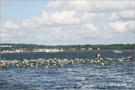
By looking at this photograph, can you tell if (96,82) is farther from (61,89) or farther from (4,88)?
(4,88)

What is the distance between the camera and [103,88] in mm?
40969

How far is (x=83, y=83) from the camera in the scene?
45.5 meters

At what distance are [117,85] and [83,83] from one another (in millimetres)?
7249

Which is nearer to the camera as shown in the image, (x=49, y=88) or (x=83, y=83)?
(x=49, y=88)

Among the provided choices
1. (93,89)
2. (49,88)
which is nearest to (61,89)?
(49,88)

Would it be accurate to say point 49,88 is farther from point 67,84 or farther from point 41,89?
point 67,84

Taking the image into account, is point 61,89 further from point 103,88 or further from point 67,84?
point 103,88

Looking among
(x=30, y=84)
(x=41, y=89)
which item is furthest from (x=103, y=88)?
(x=30, y=84)

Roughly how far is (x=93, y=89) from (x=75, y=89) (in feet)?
11.3

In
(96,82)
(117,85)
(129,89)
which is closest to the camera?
(129,89)

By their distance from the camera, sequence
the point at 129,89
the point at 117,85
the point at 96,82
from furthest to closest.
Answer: the point at 96,82
the point at 117,85
the point at 129,89

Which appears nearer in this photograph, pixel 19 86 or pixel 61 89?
pixel 61 89

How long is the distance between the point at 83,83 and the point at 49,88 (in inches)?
324

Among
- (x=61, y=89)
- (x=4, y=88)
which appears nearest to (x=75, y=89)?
(x=61, y=89)
